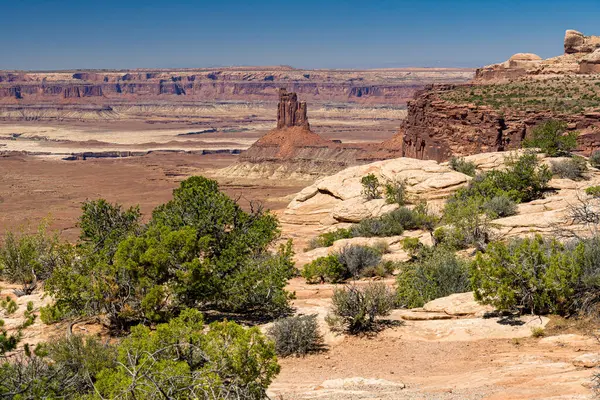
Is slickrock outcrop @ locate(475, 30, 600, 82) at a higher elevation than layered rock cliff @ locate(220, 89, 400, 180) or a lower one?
higher

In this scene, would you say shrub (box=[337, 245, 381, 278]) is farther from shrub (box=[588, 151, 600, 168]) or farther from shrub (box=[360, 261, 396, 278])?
shrub (box=[588, 151, 600, 168])

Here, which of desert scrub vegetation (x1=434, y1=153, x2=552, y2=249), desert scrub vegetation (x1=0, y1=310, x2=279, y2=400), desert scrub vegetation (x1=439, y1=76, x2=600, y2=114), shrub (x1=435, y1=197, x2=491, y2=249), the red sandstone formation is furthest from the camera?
the red sandstone formation

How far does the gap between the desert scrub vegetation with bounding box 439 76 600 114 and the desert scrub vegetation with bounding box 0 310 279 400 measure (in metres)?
33.2

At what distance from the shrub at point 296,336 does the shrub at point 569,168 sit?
1723 centimetres

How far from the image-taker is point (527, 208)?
21.9 m

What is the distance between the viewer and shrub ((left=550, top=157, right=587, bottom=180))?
25.9 m

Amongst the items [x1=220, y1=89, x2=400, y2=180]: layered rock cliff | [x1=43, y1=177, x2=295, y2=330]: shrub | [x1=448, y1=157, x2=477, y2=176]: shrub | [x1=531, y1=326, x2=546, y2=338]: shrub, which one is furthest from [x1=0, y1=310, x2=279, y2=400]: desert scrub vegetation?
[x1=220, y1=89, x2=400, y2=180]: layered rock cliff

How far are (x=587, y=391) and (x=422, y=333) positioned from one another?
5051mm

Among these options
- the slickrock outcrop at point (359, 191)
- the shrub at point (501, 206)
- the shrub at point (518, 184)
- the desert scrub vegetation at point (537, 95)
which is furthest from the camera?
the desert scrub vegetation at point (537, 95)

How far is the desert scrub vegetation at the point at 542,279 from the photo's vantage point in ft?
39.2

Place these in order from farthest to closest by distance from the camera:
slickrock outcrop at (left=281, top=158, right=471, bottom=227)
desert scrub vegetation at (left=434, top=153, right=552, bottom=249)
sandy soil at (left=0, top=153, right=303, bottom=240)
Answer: sandy soil at (left=0, top=153, right=303, bottom=240) → slickrock outcrop at (left=281, top=158, right=471, bottom=227) → desert scrub vegetation at (left=434, top=153, right=552, bottom=249)

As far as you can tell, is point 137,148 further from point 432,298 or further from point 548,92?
point 432,298

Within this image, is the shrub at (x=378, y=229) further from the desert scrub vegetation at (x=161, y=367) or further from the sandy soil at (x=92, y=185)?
the sandy soil at (x=92, y=185)

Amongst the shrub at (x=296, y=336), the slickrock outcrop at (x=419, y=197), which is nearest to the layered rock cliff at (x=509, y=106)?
the slickrock outcrop at (x=419, y=197)
